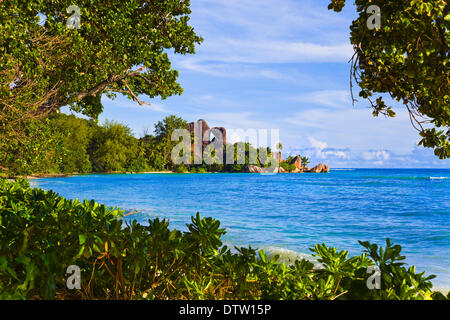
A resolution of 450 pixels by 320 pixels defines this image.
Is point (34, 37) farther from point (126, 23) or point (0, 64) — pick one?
point (126, 23)

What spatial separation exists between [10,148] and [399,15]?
13577mm

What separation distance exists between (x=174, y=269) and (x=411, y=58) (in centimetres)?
278

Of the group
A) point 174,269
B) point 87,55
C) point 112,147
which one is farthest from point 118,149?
point 174,269

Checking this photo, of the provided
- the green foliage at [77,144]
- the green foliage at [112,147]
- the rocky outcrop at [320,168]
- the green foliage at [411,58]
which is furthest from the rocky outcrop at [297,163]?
the green foliage at [411,58]

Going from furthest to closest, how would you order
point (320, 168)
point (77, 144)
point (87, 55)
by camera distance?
point (320, 168) < point (77, 144) < point (87, 55)

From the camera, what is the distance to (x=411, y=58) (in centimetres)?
293

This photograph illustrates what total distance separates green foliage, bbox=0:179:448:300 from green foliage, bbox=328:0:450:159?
5.06ft

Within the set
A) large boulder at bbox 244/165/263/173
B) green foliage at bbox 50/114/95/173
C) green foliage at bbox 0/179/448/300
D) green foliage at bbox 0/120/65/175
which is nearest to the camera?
green foliage at bbox 0/179/448/300

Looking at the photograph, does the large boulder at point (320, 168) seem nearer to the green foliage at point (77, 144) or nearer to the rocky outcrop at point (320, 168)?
the rocky outcrop at point (320, 168)

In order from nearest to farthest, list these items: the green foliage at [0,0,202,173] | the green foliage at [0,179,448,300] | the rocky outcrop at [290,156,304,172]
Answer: the green foliage at [0,179,448,300] < the green foliage at [0,0,202,173] < the rocky outcrop at [290,156,304,172]

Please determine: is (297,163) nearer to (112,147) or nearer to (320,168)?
(320,168)

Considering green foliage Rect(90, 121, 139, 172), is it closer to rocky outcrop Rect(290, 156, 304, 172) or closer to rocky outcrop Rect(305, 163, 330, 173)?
rocky outcrop Rect(290, 156, 304, 172)

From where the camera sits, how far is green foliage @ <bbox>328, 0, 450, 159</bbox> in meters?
2.65

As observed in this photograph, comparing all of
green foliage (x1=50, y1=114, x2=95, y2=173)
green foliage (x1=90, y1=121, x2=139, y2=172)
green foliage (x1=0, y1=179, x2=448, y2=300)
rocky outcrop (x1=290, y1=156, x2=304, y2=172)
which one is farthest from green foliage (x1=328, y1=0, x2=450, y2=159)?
rocky outcrop (x1=290, y1=156, x2=304, y2=172)
